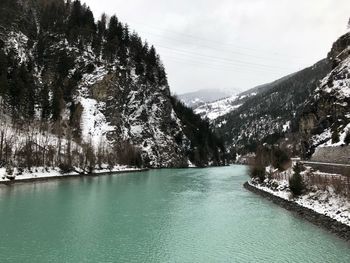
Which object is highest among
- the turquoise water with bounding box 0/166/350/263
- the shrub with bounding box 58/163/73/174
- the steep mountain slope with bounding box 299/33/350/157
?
the steep mountain slope with bounding box 299/33/350/157

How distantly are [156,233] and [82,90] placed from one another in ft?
319

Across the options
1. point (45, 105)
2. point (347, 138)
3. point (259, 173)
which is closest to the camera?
point (347, 138)

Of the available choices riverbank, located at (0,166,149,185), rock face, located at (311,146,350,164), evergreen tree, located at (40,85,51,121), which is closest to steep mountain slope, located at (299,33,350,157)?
rock face, located at (311,146,350,164)

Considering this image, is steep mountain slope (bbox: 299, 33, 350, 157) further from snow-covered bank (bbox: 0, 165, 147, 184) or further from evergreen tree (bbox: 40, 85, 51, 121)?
evergreen tree (bbox: 40, 85, 51, 121)

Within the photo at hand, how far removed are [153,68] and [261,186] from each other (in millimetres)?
103492

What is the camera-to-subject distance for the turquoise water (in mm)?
21078

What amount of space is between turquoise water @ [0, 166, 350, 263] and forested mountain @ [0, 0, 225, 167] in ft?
144

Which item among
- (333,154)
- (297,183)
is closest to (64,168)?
(333,154)

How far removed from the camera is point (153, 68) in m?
150

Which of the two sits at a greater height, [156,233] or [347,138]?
[347,138]

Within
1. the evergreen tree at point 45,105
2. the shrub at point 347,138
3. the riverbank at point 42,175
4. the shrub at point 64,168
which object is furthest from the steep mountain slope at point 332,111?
the evergreen tree at point 45,105

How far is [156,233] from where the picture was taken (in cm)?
2652

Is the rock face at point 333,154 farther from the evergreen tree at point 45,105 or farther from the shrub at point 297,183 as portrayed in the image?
the evergreen tree at point 45,105

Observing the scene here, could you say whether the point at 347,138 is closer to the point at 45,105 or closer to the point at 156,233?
the point at 156,233
